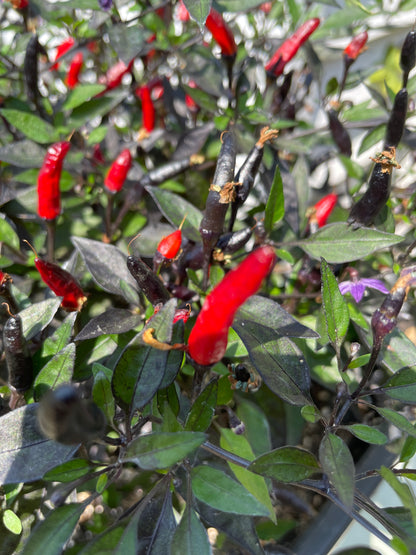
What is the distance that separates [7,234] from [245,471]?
0.48 m

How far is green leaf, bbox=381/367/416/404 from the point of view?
1.80ft

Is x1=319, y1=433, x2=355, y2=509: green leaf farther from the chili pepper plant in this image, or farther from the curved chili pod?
the curved chili pod

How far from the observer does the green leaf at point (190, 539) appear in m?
0.46

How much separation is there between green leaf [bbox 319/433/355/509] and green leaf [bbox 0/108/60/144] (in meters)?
0.66

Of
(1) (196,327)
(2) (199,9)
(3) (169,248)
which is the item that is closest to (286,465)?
(1) (196,327)

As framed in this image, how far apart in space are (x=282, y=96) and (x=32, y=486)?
2.64ft

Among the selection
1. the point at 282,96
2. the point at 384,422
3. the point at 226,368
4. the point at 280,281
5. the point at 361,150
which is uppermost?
the point at 282,96

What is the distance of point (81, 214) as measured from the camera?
3.26 feet

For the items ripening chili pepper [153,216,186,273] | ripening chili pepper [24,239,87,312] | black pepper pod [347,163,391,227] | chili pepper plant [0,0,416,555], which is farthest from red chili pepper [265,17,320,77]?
ripening chili pepper [24,239,87,312]

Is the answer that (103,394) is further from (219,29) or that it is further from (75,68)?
(75,68)

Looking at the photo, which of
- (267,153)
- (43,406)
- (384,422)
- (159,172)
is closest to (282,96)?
(267,153)

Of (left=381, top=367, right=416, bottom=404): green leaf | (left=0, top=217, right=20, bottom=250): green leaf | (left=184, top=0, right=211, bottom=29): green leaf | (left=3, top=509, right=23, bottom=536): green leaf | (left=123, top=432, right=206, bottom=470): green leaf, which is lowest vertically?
(left=3, top=509, right=23, bottom=536): green leaf

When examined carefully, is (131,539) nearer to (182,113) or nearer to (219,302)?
(219,302)

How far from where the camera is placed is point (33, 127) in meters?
0.83
